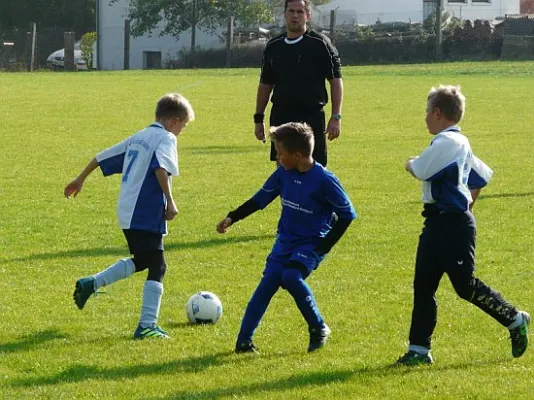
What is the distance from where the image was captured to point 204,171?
51.6 ft

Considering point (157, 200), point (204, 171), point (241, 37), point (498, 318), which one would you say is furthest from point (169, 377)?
point (241, 37)

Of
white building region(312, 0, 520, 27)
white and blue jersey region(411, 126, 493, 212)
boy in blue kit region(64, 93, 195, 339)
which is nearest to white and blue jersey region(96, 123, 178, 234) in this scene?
boy in blue kit region(64, 93, 195, 339)

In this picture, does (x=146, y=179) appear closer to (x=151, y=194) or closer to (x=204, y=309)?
(x=151, y=194)

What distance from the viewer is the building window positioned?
55125 mm

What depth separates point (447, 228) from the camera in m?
6.12

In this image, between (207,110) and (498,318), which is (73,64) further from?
(498,318)

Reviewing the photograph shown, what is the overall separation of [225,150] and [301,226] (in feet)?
38.7

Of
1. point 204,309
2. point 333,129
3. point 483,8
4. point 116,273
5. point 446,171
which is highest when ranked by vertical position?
point 483,8

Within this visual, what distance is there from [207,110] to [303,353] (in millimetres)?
19288

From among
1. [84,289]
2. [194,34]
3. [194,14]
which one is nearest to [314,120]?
[84,289]

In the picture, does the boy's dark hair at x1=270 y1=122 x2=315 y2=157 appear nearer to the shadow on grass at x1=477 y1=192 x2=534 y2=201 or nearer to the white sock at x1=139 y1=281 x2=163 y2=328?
the white sock at x1=139 y1=281 x2=163 y2=328

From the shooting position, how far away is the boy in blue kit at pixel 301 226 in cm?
646

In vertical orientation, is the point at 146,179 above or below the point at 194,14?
below

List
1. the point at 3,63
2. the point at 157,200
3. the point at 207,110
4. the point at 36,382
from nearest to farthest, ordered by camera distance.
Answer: the point at 36,382 → the point at 157,200 → the point at 207,110 → the point at 3,63
